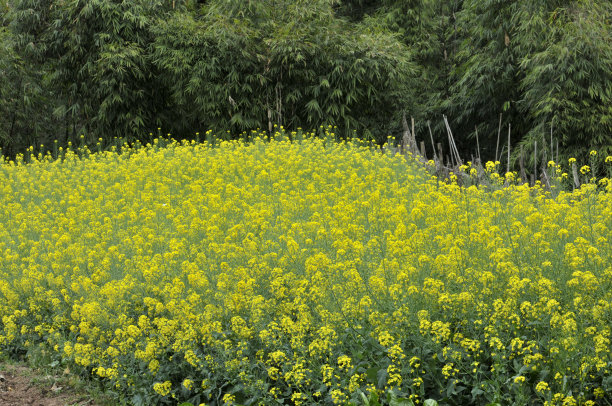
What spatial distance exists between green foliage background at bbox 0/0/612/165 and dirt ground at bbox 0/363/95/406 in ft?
24.1

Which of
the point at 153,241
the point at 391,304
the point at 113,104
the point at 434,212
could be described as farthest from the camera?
the point at 113,104

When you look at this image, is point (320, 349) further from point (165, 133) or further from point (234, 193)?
point (165, 133)

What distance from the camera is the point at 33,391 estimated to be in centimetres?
443

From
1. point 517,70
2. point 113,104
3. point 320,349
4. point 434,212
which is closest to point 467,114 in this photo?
point 517,70

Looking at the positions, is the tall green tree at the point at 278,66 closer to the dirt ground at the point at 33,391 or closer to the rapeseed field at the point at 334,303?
the rapeseed field at the point at 334,303

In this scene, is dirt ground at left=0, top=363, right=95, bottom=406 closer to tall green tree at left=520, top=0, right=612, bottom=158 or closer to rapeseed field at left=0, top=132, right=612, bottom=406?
rapeseed field at left=0, top=132, right=612, bottom=406

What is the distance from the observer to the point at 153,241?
547 centimetres

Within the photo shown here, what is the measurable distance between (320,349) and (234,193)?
12.4 ft

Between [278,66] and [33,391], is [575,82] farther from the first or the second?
[33,391]

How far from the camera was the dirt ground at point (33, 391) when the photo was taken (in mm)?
4250

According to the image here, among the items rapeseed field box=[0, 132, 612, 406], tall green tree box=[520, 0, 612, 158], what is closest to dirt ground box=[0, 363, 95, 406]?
rapeseed field box=[0, 132, 612, 406]

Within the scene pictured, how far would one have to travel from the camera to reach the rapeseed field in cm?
317

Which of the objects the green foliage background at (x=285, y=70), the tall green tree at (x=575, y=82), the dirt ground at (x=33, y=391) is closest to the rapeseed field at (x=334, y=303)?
the dirt ground at (x=33, y=391)

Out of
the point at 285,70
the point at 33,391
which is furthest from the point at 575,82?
the point at 33,391
